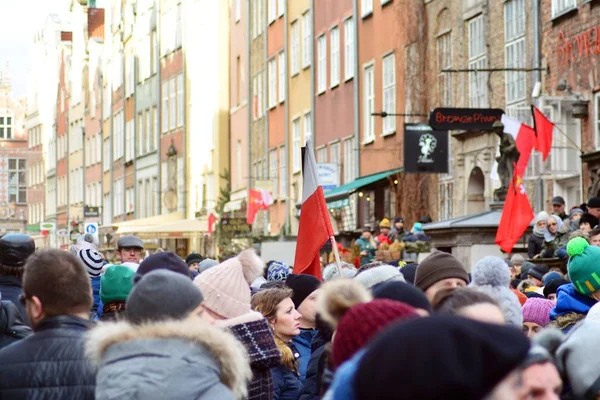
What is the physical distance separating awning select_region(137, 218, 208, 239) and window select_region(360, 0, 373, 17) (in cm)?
1295

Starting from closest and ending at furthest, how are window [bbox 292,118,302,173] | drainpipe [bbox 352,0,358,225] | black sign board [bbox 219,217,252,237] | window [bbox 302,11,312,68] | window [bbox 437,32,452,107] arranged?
window [bbox 437,32,452,107], drainpipe [bbox 352,0,358,225], window [bbox 302,11,312,68], window [bbox 292,118,302,173], black sign board [bbox 219,217,252,237]

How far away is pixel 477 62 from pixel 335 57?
11.8m

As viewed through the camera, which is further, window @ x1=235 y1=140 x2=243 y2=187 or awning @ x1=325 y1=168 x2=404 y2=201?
window @ x1=235 y1=140 x2=243 y2=187

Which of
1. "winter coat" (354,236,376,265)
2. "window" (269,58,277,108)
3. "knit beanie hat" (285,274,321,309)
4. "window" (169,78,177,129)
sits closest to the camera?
"knit beanie hat" (285,274,321,309)

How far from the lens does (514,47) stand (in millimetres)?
27969

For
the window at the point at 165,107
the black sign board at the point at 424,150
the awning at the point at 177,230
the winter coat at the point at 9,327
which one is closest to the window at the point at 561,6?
the black sign board at the point at 424,150

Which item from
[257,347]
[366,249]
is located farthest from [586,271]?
[366,249]

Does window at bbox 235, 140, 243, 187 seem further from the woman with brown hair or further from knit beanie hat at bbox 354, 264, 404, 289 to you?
knit beanie hat at bbox 354, 264, 404, 289

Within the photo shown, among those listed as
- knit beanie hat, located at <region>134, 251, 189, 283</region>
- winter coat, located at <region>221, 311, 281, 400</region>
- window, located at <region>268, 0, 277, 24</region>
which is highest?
window, located at <region>268, 0, 277, 24</region>

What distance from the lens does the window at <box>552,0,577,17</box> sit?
25.2 meters

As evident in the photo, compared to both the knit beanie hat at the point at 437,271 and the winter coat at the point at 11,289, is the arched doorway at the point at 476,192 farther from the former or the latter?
the knit beanie hat at the point at 437,271

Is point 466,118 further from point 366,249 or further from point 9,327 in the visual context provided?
point 9,327

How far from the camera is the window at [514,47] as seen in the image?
27453mm

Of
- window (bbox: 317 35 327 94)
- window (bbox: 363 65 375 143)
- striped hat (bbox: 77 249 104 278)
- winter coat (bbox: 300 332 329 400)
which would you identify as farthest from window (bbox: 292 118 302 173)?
winter coat (bbox: 300 332 329 400)
